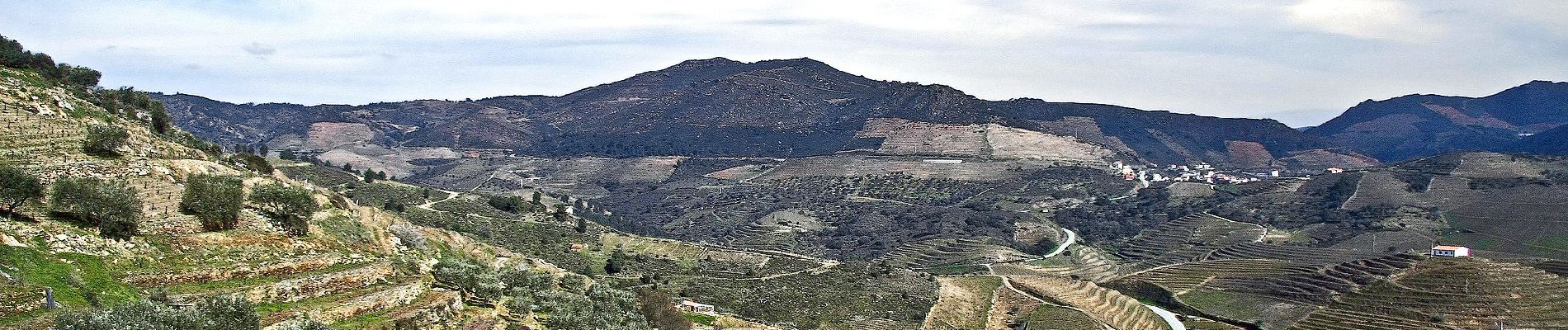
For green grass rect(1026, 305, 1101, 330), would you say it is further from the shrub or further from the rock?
the rock

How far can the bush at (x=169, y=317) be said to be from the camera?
2473cm

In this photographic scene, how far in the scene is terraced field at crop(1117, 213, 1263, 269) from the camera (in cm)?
12619

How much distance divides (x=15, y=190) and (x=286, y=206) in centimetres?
1032

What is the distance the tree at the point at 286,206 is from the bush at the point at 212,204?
2.20m

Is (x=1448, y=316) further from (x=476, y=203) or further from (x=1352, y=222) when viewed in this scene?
(x=476, y=203)

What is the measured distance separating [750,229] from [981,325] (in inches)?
2899

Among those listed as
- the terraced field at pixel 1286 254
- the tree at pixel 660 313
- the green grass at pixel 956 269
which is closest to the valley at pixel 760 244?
the tree at pixel 660 313

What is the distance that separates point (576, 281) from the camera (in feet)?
197

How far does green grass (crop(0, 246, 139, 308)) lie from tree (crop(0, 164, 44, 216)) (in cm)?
306

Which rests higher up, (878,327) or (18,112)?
(18,112)

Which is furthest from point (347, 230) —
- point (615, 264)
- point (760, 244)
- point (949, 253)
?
point (949, 253)

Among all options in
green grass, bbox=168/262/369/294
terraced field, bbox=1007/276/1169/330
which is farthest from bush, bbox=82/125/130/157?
terraced field, bbox=1007/276/1169/330

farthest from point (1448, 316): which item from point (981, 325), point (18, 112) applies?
point (18, 112)

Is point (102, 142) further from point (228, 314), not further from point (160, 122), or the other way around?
point (228, 314)
